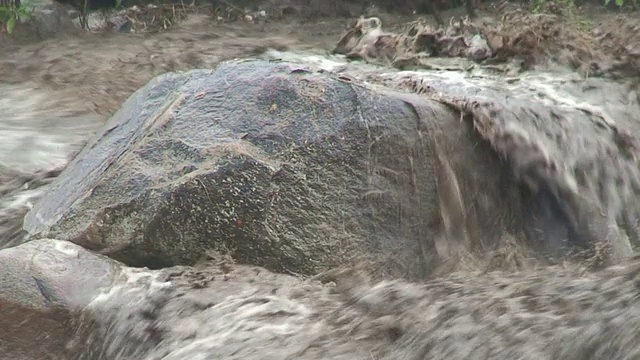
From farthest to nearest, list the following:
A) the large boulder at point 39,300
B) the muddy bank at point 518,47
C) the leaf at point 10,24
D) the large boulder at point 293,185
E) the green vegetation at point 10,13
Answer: the green vegetation at point 10,13, the leaf at point 10,24, the muddy bank at point 518,47, the large boulder at point 293,185, the large boulder at point 39,300

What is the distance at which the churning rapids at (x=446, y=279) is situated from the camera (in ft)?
7.89

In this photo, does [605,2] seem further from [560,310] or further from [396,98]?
[560,310]

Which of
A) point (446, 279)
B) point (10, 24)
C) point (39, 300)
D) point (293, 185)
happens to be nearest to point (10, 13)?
point (10, 24)

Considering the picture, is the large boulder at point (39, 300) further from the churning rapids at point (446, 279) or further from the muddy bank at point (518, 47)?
the muddy bank at point (518, 47)

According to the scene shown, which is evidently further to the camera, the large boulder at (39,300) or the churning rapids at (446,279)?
the large boulder at (39,300)

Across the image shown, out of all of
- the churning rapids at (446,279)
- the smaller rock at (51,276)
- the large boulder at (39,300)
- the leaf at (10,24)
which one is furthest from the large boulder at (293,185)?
the leaf at (10,24)

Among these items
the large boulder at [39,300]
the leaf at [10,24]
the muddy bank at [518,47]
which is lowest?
the large boulder at [39,300]

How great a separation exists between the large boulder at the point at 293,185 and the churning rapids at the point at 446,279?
19mm

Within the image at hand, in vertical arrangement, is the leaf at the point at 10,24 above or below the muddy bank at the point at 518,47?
below

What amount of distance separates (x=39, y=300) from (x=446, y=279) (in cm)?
118

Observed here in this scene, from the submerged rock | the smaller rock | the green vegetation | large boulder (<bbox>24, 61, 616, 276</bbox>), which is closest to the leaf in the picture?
the green vegetation

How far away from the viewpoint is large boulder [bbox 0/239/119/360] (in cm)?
315

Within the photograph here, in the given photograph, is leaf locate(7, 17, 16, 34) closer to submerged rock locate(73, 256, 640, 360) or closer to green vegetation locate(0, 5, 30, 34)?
green vegetation locate(0, 5, 30, 34)

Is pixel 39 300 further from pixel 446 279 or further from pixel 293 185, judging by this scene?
pixel 446 279
